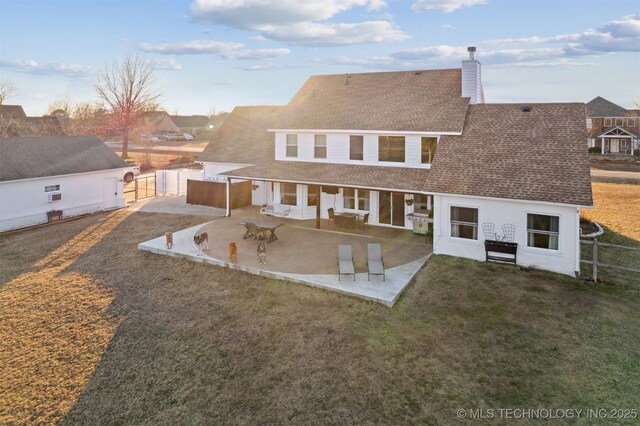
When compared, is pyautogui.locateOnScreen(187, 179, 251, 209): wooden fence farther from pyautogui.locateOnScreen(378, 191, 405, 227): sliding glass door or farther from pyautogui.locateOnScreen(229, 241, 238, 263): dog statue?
pyautogui.locateOnScreen(229, 241, 238, 263): dog statue

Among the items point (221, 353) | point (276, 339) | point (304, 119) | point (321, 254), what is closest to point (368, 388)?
point (276, 339)

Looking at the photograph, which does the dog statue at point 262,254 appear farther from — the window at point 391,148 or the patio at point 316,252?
the window at point 391,148

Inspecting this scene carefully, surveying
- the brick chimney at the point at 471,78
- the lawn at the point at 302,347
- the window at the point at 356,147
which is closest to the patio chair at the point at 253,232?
the lawn at the point at 302,347

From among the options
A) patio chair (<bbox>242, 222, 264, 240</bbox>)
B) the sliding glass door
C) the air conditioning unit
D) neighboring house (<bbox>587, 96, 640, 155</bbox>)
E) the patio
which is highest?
neighboring house (<bbox>587, 96, 640, 155</bbox>)

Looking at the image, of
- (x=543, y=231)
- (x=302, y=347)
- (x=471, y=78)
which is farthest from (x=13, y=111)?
(x=543, y=231)

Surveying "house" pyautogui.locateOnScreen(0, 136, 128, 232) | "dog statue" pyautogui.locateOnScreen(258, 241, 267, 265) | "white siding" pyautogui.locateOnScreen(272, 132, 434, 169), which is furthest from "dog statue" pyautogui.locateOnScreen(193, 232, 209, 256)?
"house" pyautogui.locateOnScreen(0, 136, 128, 232)

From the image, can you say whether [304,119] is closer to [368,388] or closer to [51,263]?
[51,263]
